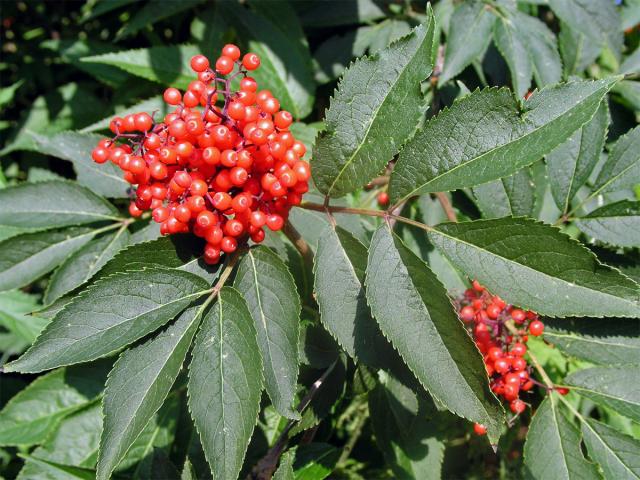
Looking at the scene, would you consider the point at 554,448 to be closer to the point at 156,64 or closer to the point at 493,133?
the point at 493,133

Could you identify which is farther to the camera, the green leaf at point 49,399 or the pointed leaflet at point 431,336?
the green leaf at point 49,399

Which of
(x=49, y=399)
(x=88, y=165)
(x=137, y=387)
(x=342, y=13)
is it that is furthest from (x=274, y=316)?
(x=342, y=13)

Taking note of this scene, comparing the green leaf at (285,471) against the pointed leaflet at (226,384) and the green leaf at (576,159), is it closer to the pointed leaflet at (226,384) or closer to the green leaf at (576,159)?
the pointed leaflet at (226,384)

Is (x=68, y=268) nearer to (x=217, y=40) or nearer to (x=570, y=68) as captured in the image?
(x=217, y=40)

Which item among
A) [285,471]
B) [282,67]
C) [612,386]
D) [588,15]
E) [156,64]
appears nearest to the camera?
[285,471]

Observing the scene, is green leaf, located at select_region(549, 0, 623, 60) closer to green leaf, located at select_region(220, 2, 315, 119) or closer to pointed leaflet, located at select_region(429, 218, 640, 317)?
green leaf, located at select_region(220, 2, 315, 119)

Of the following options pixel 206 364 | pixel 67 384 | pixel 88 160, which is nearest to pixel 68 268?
pixel 88 160

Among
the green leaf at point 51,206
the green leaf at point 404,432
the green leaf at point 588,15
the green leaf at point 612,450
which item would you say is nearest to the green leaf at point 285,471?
the green leaf at point 404,432
